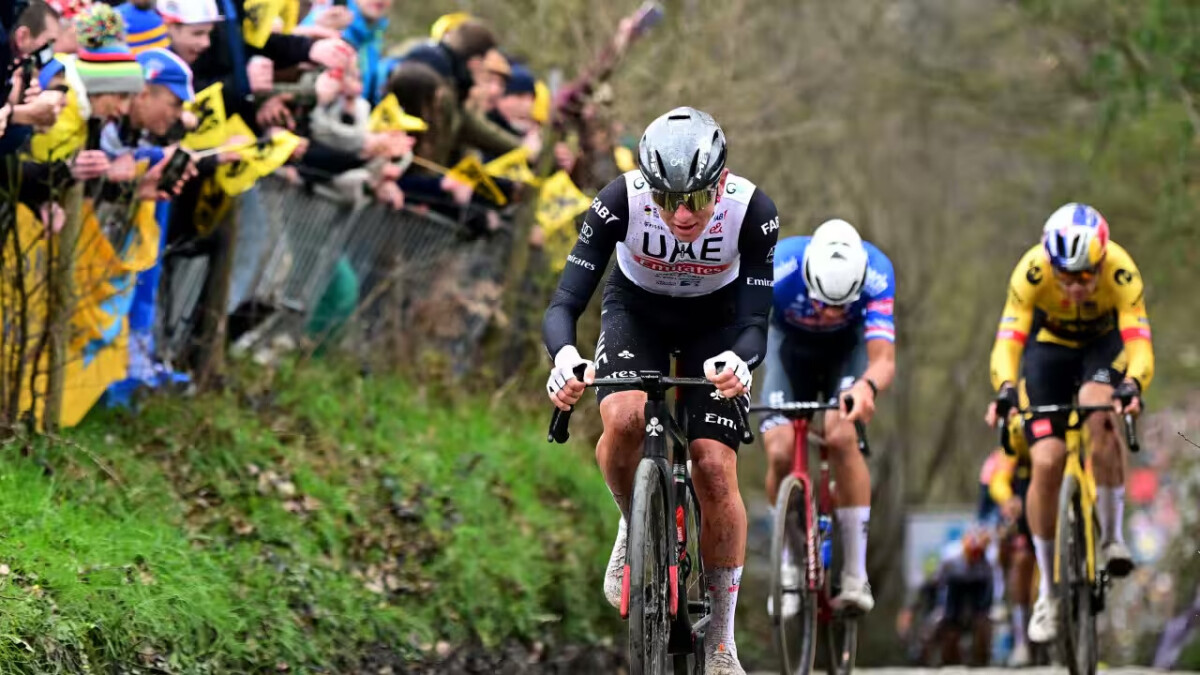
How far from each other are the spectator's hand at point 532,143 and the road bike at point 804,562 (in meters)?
4.15

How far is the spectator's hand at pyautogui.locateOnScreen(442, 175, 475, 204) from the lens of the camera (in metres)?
12.9

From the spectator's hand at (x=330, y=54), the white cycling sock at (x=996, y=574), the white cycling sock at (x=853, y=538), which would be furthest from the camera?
the white cycling sock at (x=996, y=574)

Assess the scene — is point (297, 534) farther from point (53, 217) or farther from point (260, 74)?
point (260, 74)

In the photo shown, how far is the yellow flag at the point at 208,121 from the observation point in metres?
10.1

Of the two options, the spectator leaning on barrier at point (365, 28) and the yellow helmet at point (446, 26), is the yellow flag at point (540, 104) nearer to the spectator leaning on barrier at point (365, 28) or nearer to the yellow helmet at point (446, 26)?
the yellow helmet at point (446, 26)

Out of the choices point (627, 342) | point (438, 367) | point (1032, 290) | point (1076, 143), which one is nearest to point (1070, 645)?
point (1032, 290)

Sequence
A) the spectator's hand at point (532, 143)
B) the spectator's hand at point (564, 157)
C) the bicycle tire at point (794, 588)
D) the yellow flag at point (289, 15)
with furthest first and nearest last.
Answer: the spectator's hand at point (564, 157) → the spectator's hand at point (532, 143) → the yellow flag at point (289, 15) → the bicycle tire at point (794, 588)

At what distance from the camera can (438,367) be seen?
13.1m

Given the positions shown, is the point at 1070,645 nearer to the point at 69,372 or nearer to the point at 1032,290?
the point at 1032,290

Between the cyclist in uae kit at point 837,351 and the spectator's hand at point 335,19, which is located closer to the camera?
the cyclist in uae kit at point 837,351

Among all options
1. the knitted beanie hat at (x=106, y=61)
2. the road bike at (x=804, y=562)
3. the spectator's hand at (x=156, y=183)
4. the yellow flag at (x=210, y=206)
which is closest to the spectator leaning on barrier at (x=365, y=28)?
the yellow flag at (x=210, y=206)

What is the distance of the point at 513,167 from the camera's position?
13.4 metres

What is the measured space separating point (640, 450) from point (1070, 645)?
3840mm

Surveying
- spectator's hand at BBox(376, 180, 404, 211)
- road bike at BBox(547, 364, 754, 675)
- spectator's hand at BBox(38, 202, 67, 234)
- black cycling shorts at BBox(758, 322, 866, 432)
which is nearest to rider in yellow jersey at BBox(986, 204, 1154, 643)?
black cycling shorts at BBox(758, 322, 866, 432)
